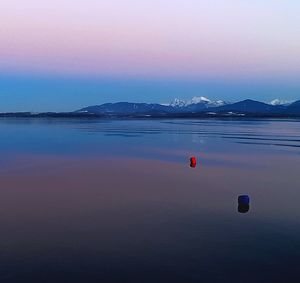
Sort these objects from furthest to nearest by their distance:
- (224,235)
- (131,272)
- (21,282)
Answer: (224,235) → (131,272) → (21,282)

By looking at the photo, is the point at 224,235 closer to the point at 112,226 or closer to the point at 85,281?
the point at 112,226

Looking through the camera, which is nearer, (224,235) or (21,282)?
(21,282)

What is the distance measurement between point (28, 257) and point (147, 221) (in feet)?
15.8

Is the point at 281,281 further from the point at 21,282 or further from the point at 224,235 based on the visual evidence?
the point at 21,282

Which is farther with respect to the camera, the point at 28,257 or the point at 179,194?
the point at 179,194

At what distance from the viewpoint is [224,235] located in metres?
13.1

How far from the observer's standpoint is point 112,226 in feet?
45.7

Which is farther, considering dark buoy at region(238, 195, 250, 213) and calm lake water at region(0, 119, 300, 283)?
dark buoy at region(238, 195, 250, 213)

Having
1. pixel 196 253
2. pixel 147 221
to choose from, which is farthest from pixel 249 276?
pixel 147 221

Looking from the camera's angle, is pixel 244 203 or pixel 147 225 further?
pixel 244 203

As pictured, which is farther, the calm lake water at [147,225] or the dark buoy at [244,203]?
the dark buoy at [244,203]

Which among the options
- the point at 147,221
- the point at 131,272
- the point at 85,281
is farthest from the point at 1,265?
the point at 147,221

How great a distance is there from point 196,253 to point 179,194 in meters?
8.22

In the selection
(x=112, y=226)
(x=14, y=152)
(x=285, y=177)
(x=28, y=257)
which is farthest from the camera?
(x=14, y=152)
